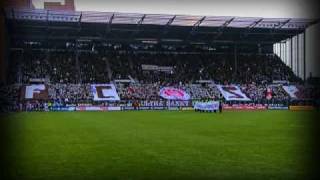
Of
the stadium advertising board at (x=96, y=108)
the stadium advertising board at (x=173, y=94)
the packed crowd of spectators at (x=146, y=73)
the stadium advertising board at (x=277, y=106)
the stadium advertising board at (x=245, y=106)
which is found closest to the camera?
the stadium advertising board at (x=96, y=108)

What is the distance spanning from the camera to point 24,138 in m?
3.92

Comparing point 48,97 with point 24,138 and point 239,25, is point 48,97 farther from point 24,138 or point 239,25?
point 24,138

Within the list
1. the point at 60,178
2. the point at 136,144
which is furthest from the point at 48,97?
the point at 60,178

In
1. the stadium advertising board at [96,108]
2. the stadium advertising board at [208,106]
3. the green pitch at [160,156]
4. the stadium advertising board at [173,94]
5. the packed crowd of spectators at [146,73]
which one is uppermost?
the packed crowd of spectators at [146,73]

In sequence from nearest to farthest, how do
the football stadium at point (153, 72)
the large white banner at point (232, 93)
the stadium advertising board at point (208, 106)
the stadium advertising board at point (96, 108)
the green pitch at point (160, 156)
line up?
the green pitch at point (160, 156)
the football stadium at point (153, 72)
the stadium advertising board at point (208, 106)
the stadium advertising board at point (96, 108)
the large white banner at point (232, 93)

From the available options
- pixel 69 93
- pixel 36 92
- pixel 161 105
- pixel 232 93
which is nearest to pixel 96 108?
pixel 69 93

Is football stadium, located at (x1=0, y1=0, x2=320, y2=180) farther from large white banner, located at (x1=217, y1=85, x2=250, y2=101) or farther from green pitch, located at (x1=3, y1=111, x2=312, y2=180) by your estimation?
green pitch, located at (x1=3, y1=111, x2=312, y2=180)

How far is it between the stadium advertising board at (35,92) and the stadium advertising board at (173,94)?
960cm

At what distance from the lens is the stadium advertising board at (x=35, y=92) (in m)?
39.0

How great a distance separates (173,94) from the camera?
4528 centimetres

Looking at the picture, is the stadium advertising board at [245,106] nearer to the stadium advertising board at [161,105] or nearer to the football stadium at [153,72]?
the football stadium at [153,72]

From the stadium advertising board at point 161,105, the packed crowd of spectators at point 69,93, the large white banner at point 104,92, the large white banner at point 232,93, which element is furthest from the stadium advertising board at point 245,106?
the packed crowd of spectators at point 69,93

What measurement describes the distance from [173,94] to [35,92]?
38.2ft

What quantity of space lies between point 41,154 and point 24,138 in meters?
7.60
